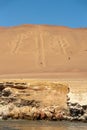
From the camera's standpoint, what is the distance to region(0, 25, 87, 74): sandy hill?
9725 centimetres

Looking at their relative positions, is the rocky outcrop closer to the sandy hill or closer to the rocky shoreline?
the rocky shoreline

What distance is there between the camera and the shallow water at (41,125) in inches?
1356

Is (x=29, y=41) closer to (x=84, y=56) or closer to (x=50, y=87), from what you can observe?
(x=84, y=56)

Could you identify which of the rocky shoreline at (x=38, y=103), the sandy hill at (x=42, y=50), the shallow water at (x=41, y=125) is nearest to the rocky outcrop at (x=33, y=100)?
the rocky shoreline at (x=38, y=103)

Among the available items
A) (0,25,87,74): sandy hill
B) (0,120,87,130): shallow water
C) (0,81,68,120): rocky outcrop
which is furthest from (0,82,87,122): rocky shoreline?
(0,25,87,74): sandy hill

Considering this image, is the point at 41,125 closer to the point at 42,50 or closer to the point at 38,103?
the point at 38,103

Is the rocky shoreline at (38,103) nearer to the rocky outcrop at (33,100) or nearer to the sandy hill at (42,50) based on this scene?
the rocky outcrop at (33,100)

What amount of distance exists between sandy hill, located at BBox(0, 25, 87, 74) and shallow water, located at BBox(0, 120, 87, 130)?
53.5 meters

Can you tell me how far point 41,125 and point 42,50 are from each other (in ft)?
237

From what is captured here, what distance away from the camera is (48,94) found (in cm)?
4075

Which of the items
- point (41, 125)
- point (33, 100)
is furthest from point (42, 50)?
point (41, 125)

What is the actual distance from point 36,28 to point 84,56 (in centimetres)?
2572

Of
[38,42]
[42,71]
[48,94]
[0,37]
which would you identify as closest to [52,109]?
[48,94]

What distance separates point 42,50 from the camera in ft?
355
